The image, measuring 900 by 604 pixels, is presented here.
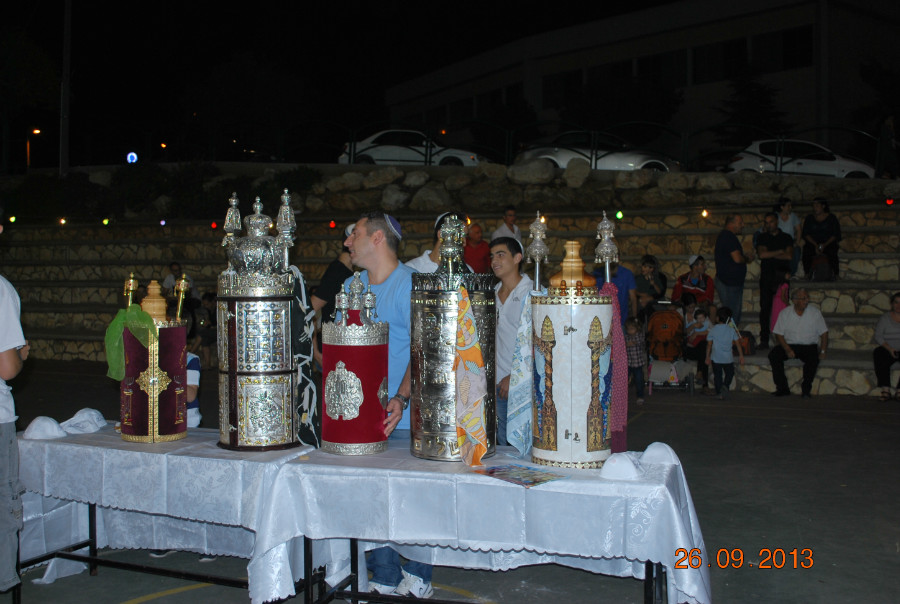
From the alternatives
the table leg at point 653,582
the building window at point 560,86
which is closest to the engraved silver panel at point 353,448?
the table leg at point 653,582

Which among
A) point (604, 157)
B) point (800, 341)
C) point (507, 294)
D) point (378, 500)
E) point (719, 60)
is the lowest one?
point (378, 500)

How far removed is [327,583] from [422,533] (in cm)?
88

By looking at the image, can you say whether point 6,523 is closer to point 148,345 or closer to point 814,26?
point 148,345

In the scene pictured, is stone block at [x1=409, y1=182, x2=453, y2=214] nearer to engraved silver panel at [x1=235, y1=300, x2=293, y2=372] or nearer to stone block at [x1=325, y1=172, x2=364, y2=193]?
stone block at [x1=325, y1=172, x2=364, y2=193]

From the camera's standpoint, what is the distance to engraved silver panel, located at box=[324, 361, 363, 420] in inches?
125

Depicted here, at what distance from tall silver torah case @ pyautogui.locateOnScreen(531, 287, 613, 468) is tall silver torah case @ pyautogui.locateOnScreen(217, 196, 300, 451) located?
3.45 ft

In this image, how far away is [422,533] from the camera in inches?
118

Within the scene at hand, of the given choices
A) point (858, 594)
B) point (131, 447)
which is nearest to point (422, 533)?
point (131, 447)

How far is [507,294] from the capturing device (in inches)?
219

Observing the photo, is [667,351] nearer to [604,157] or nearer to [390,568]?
[390,568]

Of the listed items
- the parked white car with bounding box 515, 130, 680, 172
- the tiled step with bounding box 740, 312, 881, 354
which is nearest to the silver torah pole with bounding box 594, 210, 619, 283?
the tiled step with bounding box 740, 312, 881, 354

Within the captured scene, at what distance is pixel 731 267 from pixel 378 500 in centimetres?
928

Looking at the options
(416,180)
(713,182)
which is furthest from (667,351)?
(416,180)
